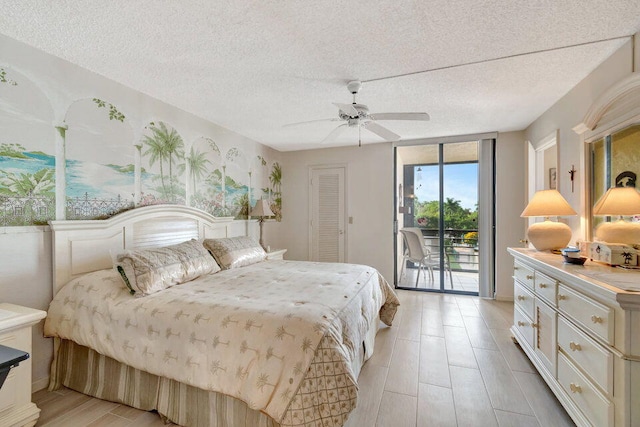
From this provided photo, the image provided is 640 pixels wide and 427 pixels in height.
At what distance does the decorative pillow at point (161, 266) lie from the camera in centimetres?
195

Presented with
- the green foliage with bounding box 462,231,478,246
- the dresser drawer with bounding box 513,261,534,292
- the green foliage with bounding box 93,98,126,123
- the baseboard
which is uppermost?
the green foliage with bounding box 93,98,126,123

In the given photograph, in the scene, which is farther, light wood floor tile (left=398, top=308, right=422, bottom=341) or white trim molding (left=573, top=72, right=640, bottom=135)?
light wood floor tile (left=398, top=308, right=422, bottom=341)

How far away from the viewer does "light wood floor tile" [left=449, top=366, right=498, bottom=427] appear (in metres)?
1.68

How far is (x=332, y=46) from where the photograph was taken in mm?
1911

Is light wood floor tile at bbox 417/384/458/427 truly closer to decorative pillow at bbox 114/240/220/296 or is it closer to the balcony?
decorative pillow at bbox 114/240/220/296

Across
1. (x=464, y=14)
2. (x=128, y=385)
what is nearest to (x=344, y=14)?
(x=464, y=14)

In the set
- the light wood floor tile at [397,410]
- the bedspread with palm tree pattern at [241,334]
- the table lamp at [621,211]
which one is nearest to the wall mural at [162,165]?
the bedspread with palm tree pattern at [241,334]

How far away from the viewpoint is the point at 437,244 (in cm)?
454

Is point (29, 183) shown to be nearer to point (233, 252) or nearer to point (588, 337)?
point (233, 252)

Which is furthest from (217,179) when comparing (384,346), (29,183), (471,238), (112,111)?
(471,238)

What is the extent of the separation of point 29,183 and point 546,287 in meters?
3.66

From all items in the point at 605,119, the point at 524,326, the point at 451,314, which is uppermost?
the point at 605,119

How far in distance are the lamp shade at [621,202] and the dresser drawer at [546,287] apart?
20.7 inches

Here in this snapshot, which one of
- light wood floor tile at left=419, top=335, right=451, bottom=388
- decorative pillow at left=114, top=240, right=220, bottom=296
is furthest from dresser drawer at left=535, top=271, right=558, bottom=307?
decorative pillow at left=114, top=240, right=220, bottom=296
